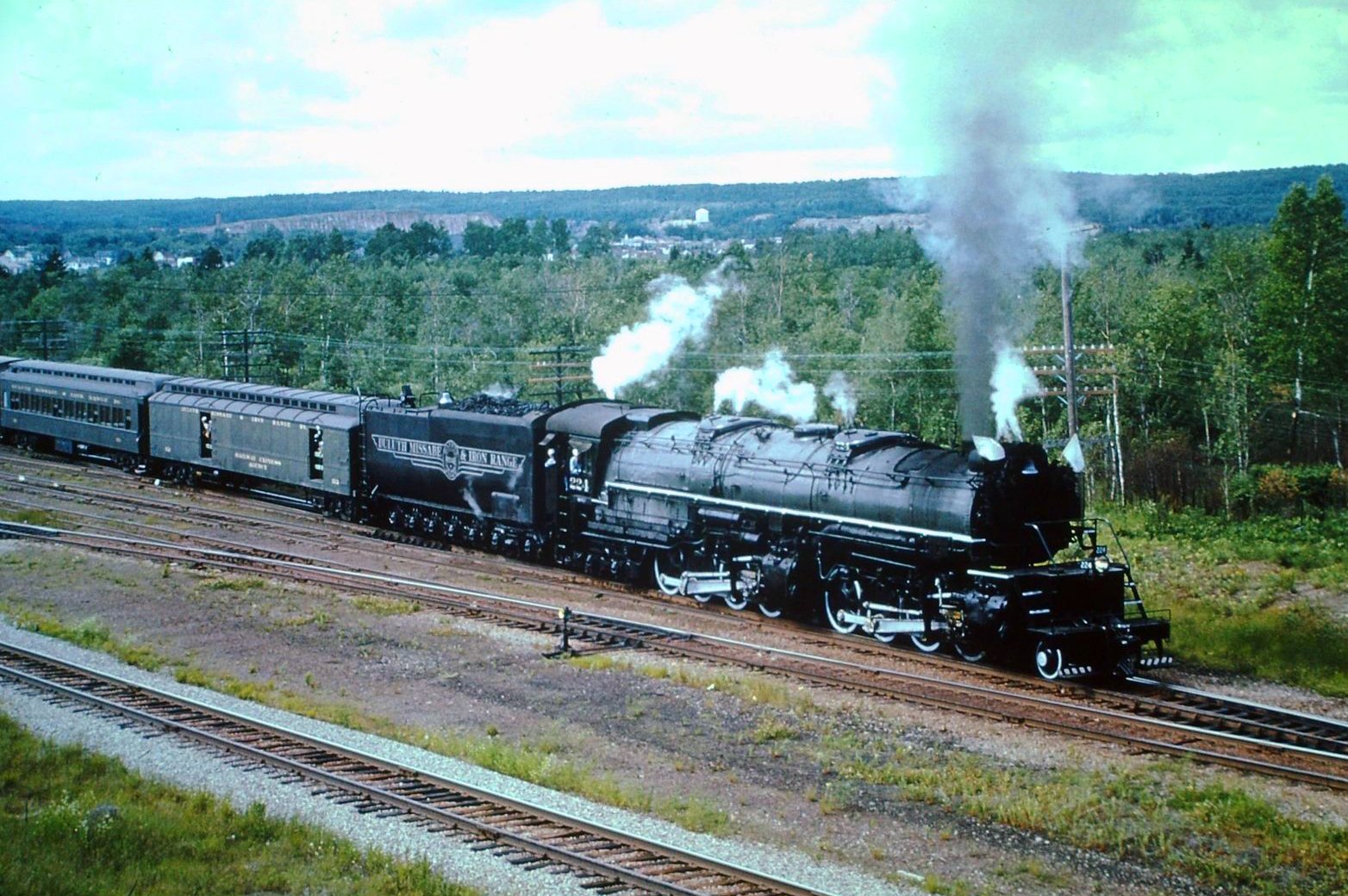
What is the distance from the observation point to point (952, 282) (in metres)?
19.4

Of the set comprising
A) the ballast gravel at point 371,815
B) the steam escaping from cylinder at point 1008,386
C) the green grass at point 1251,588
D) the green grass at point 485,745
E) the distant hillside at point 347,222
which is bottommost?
the green grass at point 1251,588

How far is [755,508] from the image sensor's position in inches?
842

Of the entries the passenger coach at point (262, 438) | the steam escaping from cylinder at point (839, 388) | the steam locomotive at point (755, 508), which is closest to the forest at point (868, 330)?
the steam escaping from cylinder at point (839, 388)

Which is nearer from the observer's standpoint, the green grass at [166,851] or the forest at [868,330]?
the green grass at [166,851]

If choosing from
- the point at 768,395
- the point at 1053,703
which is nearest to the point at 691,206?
the point at 768,395

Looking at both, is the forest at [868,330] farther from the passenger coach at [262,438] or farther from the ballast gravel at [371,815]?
the ballast gravel at [371,815]

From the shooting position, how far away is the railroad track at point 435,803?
10633 mm

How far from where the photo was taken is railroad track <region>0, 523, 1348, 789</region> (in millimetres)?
14352

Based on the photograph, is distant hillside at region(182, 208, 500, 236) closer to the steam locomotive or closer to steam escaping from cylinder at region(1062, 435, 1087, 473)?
the steam locomotive

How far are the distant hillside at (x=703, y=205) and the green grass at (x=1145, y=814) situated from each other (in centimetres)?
958

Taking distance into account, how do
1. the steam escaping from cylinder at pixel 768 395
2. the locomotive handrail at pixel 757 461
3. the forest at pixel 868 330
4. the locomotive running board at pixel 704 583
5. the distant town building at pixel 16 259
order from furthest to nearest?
the distant town building at pixel 16 259, the forest at pixel 868 330, the steam escaping from cylinder at pixel 768 395, the locomotive running board at pixel 704 583, the locomotive handrail at pixel 757 461

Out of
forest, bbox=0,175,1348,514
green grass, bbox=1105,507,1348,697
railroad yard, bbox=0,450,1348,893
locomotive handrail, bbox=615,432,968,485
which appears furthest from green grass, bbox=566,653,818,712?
forest, bbox=0,175,1348,514

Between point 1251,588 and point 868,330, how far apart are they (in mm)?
23327

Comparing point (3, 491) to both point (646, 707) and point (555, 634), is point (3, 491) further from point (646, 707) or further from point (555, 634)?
point (646, 707)
